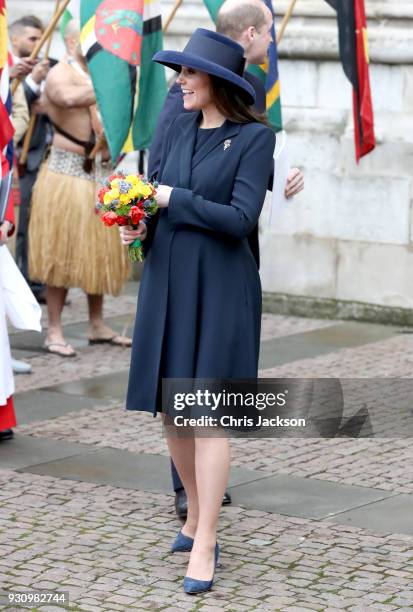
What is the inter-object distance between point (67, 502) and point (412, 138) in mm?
5301

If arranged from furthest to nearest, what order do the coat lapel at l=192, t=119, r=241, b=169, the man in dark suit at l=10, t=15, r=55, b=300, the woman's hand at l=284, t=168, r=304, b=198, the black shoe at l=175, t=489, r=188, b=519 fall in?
the man in dark suit at l=10, t=15, r=55, b=300
the black shoe at l=175, t=489, r=188, b=519
the woman's hand at l=284, t=168, r=304, b=198
the coat lapel at l=192, t=119, r=241, b=169

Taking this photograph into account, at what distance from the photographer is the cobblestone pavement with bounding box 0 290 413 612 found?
15.8ft

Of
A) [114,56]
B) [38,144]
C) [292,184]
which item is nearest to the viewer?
[292,184]

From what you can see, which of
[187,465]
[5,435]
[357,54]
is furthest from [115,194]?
[357,54]

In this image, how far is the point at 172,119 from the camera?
5465 millimetres

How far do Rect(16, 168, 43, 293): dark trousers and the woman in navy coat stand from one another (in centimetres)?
592

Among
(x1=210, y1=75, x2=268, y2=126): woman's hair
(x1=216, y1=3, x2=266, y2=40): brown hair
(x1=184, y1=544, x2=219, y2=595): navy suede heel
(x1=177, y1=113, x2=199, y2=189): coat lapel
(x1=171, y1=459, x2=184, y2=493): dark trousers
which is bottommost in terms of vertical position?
(x1=184, y1=544, x2=219, y2=595): navy suede heel

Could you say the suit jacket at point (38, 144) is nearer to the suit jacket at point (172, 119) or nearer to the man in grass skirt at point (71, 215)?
the man in grass skirt at point (71, 215)

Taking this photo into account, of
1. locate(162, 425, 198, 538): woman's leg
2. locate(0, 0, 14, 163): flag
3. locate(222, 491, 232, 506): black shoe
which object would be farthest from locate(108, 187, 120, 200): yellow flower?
locate(0, 0, 14, 163): flag

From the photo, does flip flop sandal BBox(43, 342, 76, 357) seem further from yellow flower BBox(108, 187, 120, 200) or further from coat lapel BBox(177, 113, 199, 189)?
yellow flower BBox(108, 187, 120, 200)

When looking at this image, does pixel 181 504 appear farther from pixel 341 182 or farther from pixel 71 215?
pixel 341 182

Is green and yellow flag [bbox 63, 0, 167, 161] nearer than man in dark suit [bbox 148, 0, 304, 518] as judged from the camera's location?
No

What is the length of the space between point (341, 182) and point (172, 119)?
17.7ft

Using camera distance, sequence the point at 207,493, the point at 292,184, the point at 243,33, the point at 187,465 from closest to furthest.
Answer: the point at 207,493 → the point at 187,465 → the point at 292,184 → the point at 243,33
